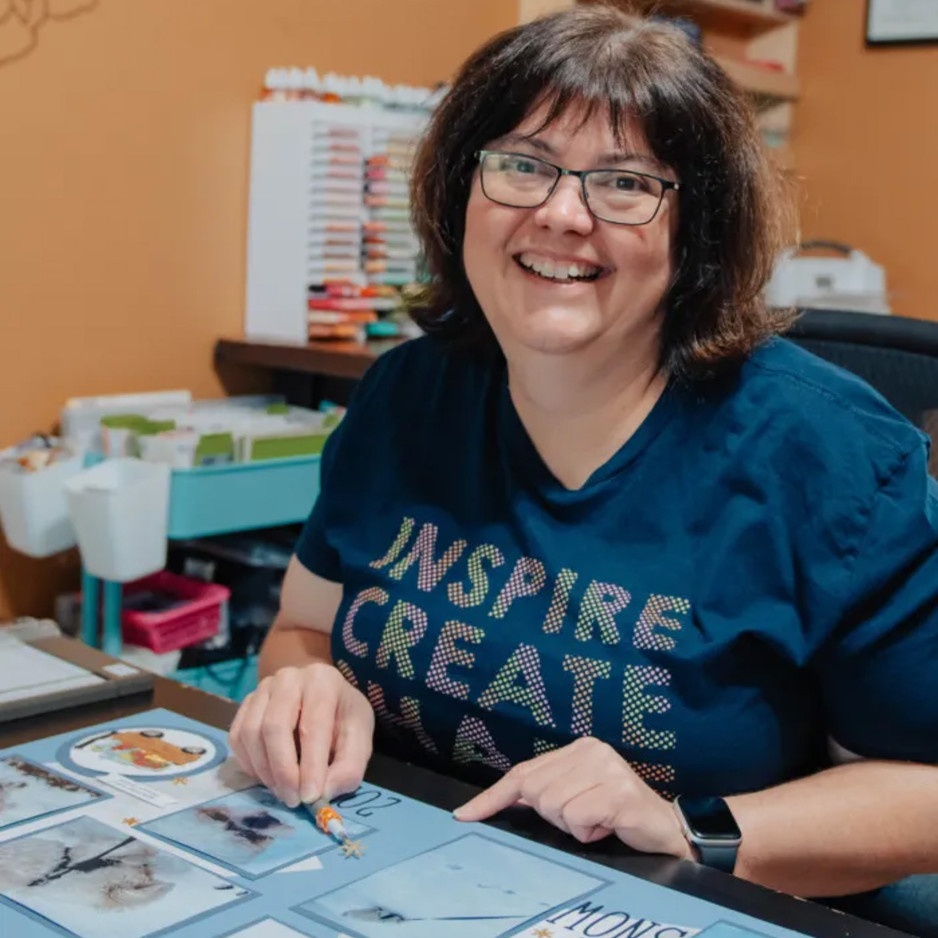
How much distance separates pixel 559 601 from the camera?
1069 mm

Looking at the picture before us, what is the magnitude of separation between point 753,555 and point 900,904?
368mm

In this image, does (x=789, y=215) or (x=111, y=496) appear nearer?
(x=789, y=215)

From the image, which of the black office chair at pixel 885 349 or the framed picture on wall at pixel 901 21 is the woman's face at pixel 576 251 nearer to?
the black office chair at pixel 885 349

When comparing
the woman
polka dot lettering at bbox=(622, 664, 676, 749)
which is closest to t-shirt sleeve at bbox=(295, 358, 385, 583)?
the woman

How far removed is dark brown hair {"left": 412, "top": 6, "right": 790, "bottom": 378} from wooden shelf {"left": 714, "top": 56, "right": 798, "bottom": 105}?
1.93m

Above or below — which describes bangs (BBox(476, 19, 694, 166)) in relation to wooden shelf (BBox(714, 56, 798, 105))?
below

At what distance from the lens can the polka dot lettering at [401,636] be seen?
3.71 feet

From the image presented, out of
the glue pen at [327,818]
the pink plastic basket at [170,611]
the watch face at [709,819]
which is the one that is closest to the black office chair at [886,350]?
the watch face at [709,819]

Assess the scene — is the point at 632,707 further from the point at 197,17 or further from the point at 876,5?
the point at 876,5

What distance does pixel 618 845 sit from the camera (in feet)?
2.91

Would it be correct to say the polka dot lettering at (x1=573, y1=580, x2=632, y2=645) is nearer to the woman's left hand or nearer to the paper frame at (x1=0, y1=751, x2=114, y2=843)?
the woman's left hand

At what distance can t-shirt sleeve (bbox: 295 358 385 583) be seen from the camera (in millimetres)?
1271

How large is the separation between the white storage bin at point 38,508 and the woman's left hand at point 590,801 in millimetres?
1090

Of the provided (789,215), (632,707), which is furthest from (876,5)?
(632,707)
